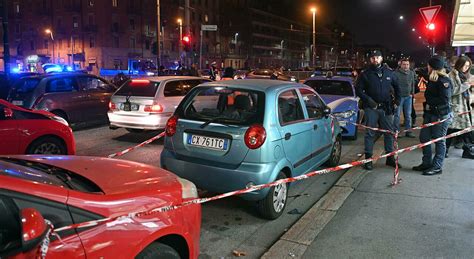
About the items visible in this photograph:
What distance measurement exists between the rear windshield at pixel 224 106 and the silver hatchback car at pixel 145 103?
3.98m

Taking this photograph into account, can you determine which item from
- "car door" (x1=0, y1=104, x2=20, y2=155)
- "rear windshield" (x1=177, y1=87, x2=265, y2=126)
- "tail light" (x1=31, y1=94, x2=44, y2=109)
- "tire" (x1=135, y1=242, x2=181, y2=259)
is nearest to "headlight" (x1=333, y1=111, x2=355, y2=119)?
"rear windshield" (x1=177, y1=87, x2=265, y2=126)

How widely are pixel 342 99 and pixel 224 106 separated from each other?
5.31 metres

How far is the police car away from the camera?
9.68 m

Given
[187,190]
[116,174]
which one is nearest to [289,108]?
[187,190]

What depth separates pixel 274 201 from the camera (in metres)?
5.05

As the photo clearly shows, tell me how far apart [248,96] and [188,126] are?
0.82 meters

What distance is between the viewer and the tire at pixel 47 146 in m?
7.19

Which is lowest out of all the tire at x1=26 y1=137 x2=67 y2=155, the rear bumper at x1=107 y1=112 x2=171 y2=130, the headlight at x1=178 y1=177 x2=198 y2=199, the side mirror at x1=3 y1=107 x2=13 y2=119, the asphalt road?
the asphalt road

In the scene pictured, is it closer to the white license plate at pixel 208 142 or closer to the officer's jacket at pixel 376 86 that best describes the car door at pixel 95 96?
the white license plate at pixel 208 142

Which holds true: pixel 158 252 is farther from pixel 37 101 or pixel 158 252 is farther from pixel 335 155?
pixel 37 101

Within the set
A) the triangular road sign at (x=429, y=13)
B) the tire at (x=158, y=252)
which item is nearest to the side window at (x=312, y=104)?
the tire at (x=158, y=252)

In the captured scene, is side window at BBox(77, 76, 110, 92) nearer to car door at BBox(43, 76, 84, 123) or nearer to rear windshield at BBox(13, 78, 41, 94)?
car door at BBox(43, 76, 84, 123)

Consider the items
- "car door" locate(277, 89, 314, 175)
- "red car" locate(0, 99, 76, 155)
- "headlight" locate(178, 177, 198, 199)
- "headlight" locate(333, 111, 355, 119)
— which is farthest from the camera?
"headlight" locate(333, 111, 355, 119)

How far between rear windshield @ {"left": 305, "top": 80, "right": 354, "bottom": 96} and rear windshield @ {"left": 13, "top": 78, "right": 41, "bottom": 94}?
731 centimetres
